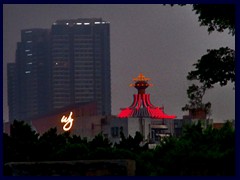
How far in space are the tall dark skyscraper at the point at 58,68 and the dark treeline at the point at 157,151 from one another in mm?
1988

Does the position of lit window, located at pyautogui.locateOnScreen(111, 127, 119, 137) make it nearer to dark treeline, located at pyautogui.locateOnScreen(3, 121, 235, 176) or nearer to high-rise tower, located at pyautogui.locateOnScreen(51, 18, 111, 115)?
high-rise tower, located at pyautogui.locateOnScreen(51, 18, 111, 115)

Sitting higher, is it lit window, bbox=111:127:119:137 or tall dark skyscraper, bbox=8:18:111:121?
tall dark skyscraper, bbox=8:18:111:121

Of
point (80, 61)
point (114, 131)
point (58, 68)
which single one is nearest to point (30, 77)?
point (58, 68)

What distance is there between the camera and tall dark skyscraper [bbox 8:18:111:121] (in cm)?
1923

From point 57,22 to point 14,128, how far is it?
9.64 feet

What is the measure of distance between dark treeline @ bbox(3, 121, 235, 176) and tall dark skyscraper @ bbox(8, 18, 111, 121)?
1988mm

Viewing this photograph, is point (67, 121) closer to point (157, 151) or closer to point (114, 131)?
point (114, 131)

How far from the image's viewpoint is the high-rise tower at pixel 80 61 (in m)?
19.1

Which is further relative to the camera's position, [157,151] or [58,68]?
[58,68]

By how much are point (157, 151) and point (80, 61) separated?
783cm

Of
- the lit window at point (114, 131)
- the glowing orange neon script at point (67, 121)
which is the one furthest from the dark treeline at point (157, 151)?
the lit window at point (114, 131)

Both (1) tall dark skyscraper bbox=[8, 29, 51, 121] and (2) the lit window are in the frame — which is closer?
(1) tall dark skyscraper bbox=[8, 29, 51, 121]

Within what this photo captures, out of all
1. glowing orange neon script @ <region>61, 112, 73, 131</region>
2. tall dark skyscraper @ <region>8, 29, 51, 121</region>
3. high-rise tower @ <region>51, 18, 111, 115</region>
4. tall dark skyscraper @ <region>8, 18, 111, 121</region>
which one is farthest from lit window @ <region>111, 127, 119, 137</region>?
tall dark skyscraper @ <region>8, 29, 51, 121</region>

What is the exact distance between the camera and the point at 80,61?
21.4 metres
